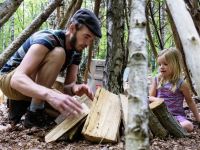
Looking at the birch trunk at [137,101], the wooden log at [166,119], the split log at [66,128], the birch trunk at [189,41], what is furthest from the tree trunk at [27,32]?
the birch trunk at [137,101]

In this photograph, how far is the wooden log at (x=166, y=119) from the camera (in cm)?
193

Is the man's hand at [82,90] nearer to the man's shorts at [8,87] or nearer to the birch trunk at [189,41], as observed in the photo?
the man's shorts at [8,87]

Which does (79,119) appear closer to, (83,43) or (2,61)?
(83,43)

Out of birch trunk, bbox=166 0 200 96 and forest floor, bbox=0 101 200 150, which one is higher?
birch trunk, bbox=166 0 200 96

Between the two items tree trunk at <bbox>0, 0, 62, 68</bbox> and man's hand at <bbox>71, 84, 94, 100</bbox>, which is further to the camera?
tree trunk at <bbox>0, 0, 62, 68</bbox>

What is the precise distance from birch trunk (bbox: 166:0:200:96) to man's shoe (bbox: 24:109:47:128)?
1063mm

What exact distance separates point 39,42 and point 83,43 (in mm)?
250

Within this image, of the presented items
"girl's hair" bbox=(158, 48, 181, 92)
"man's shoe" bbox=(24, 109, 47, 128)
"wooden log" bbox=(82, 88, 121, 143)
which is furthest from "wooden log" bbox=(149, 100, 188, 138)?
"man's shoe" bbox=(24, 109, 47, 128)

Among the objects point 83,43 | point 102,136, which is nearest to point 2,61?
point 83,43

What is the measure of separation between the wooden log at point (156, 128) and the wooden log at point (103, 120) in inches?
6.7

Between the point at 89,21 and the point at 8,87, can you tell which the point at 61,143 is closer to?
the point at 8,87

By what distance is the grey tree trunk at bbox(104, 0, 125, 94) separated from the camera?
8.80 ft

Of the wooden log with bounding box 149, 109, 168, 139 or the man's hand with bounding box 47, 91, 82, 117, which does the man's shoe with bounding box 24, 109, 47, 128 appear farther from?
the wooden log with bounding box 149, 109, 168, 139

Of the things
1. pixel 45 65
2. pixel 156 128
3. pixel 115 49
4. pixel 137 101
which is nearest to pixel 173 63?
pixel 115 49
